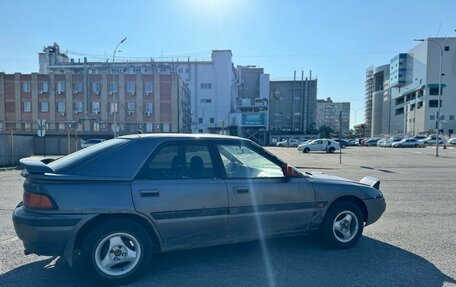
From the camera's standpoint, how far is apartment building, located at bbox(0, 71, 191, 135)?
52.4 metres

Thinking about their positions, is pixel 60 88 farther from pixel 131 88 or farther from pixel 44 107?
pixel 131 88

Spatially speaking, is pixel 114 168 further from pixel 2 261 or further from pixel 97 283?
pixel 2 261

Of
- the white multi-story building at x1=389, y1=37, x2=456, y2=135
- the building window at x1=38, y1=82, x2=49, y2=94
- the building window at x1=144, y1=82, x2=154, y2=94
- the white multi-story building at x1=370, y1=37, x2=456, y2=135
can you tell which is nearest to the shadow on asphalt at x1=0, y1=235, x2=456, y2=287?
the building window at x1=144, y1=82, x2=154, y2=94

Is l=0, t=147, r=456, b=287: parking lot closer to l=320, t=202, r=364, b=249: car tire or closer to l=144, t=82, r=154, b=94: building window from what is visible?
l=320, t=202, r=364, b=249: car tire

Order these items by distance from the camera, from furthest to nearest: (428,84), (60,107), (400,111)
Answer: (400,111)
(428,84)
(60,107)

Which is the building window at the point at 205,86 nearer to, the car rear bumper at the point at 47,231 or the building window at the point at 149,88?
the building window at the point at 149,88

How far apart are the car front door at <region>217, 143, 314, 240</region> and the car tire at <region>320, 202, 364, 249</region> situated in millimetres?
379

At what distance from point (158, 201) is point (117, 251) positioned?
0.71 meters

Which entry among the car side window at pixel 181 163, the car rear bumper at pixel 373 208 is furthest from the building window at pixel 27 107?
the car rear bumper at pixel 373 208

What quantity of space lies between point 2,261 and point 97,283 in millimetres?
1610

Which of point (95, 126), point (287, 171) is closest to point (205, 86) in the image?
point (95, 126)

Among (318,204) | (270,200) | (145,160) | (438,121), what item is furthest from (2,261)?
(438,121)

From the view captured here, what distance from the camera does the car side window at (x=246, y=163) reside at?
3874 millimetres

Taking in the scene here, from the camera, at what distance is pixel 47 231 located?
302cm
